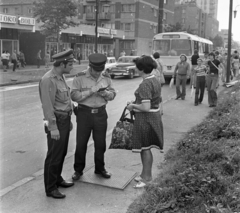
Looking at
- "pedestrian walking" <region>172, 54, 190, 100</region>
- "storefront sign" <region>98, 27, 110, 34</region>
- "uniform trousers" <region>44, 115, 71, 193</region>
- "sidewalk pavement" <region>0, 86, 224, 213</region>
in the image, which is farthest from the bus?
"storefront sign" <region>98, 27, 110, 34</region>

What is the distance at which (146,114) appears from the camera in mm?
4719

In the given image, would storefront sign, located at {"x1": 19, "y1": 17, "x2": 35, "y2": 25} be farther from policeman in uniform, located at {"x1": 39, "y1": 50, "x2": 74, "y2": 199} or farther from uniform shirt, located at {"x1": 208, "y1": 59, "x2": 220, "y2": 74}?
policeman in uniform, located at {"x1": 39, "y1": 50, "x2": 74, "y2": 199}

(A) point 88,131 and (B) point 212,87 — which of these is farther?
(B) point 212,87

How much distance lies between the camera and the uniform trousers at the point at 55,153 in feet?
14.3

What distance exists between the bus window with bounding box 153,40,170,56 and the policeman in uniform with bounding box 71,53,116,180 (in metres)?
16.2

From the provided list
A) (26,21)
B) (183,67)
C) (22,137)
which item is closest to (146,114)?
(22,137)

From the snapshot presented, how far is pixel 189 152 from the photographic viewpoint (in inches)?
228

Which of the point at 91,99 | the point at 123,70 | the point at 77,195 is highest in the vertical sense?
the point at 91,99

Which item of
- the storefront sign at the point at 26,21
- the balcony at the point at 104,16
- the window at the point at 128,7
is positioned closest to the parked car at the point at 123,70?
the storefront sign at the point at 26,21

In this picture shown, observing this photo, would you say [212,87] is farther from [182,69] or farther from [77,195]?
[77,195]

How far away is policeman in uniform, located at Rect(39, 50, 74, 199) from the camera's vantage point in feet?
13.7

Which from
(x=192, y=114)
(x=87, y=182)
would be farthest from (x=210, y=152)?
(x=192, y=114)

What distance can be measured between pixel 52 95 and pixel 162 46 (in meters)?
17.4

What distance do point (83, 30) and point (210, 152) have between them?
38.1 meters
